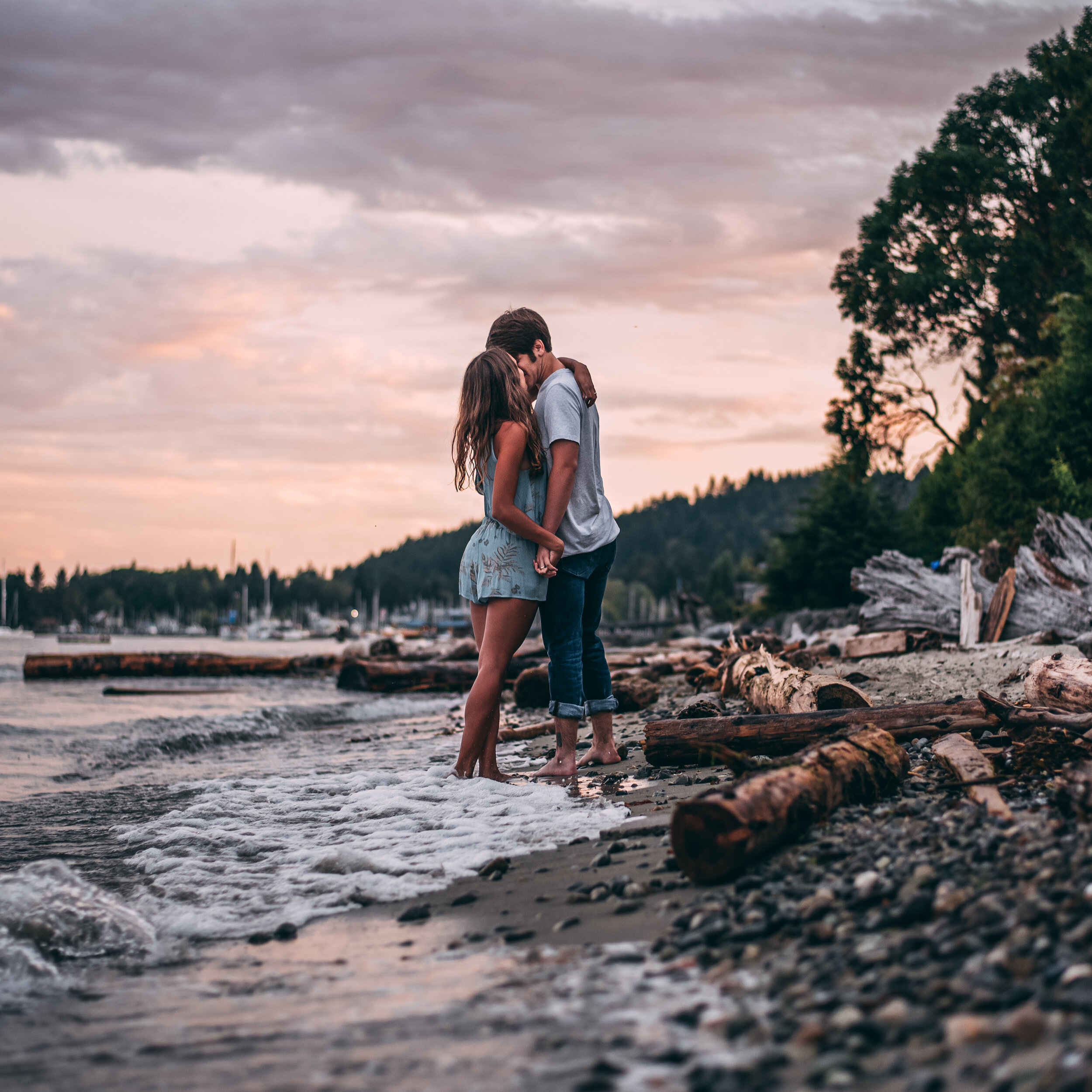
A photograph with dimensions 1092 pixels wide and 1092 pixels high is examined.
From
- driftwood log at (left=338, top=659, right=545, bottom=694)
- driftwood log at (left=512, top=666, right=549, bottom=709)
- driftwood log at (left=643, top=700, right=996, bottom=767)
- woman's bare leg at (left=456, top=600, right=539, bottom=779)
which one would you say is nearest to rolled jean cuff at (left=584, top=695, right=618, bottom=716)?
driftwood log at (left=643, top=700, right=996, bottom=767)

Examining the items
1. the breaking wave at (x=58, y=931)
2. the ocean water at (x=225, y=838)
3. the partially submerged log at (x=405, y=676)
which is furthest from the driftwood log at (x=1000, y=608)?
the breaking wave at (x=58, y=931)

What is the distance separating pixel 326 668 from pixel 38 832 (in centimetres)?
1927

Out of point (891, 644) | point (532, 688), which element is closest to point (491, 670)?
point (532, 688)

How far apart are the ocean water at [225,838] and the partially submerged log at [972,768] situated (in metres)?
1.49

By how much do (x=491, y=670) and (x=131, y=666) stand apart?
1993 centimetres

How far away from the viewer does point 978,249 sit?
2830 cm

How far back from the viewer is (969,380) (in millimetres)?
29969

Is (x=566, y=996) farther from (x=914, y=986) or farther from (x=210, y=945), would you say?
(x=210, y=945)

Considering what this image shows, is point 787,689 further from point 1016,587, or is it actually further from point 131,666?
point 131,666

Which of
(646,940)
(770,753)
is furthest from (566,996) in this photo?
(770,753)

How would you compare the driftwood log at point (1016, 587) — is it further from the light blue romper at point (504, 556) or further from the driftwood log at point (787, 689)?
the light blue romper at point (504, 556)

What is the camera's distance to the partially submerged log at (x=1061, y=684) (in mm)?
4840

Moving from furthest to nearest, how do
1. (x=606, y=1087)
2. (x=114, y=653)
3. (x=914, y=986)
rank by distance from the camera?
1. (x=114, y=653)
2. (x=914, y=986)
3. (x=606, y=1087)

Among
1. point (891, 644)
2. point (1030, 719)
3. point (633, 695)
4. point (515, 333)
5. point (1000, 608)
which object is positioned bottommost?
point (633, 695)
